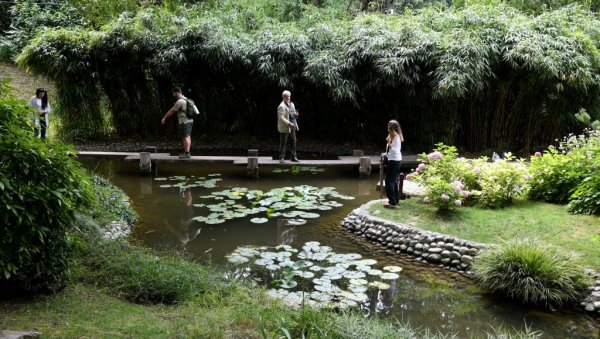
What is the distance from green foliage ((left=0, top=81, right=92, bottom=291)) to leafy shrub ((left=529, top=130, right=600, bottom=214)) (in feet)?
19.5

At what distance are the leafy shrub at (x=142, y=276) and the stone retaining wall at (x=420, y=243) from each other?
99.5 inches

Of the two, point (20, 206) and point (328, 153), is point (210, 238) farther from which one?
point (328, 153)

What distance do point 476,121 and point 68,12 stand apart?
14.4 metres

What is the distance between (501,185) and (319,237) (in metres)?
2.68

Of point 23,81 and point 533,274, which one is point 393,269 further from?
point 23,81

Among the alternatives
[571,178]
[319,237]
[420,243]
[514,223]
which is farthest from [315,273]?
[571,178]

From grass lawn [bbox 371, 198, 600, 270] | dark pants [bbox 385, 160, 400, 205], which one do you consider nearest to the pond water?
grass lawn [bbox 371, 198, 600, 270]

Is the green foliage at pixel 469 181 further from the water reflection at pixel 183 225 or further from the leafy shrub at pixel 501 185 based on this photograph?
the water reflection at pixel 183 225

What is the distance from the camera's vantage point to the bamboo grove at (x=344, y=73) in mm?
11625

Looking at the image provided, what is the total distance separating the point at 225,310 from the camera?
400cm

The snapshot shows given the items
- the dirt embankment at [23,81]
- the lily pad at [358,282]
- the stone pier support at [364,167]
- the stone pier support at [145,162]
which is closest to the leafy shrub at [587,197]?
the lily pad at [358,282]

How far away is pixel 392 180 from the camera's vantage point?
24.1ft

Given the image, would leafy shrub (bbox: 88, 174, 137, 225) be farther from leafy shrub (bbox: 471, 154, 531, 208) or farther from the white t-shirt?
leafy shrub (bbox: 471, 154, 531, 208)

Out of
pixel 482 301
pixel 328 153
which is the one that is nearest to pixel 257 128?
pixel 328 153
